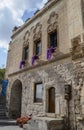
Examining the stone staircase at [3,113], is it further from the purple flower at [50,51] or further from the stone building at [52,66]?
the purple flower at [50,51]

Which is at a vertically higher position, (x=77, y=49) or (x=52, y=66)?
(x=77, y=49)

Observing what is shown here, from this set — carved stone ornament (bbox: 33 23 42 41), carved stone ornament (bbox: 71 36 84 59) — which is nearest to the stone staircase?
carved stone ornament (bbox: 71 36 84 59)

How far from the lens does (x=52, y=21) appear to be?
1115 centimetres

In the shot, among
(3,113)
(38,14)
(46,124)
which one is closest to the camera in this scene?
(46,124)

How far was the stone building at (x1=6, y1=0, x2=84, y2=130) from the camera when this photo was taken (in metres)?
8.14

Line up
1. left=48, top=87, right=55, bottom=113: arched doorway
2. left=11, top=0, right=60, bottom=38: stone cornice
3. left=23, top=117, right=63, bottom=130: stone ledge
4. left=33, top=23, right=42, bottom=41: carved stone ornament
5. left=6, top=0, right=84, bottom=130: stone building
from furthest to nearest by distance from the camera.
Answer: left=33, top=23, right=42, bottom=41: carved stone ornament, left=11, top=0, right=60, bottom=38: stone cornice, left=48, top=87, right=55, bottom=113: arched doorway, left=6, top=0, right=84, bottom=130: stone building, left=23, top=117, right=63, bottom=130: stone ledge

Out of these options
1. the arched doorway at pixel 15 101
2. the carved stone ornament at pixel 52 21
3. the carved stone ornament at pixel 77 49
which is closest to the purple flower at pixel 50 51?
the carved stone ornament at pixel 52 21

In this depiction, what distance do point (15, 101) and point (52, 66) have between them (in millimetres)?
5618

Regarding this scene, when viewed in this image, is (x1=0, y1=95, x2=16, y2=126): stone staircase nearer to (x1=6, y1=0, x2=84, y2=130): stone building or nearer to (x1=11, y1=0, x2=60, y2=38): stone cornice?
(x1=6, y1=0, x2=84, y2=130): stone building

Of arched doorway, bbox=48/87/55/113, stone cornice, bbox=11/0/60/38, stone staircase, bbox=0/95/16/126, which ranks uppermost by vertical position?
stone cornice, bbox=11/0/60/38

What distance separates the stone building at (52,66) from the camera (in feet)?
26.7

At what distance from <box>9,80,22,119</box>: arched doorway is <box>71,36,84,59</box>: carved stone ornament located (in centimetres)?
653

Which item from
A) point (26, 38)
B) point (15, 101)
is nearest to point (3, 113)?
point (15, 101)

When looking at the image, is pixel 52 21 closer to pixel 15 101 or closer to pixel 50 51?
pixel 50 51
